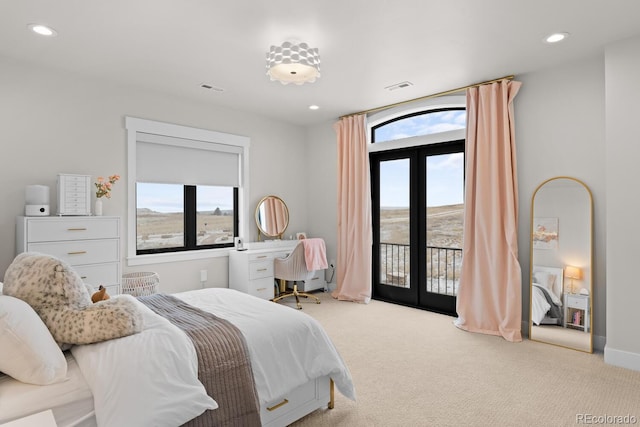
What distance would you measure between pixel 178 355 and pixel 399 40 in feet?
8.93

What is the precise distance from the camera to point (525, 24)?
262 centimetres

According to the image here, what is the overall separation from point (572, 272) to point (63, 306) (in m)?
3.89

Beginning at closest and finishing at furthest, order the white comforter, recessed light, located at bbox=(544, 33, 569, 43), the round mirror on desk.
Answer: the white comforter
recessed light, located at bbox=(544, 33, 569, 43)
the round mirror on desk

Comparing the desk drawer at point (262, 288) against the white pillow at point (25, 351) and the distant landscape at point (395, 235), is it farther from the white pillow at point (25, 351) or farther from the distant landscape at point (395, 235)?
the white pillow at point (25, 351)

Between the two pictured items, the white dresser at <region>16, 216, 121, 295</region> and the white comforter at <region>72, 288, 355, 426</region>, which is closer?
the white comforter at <region>72, 288, 355, 426</region>

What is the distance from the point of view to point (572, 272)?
10.8 ft

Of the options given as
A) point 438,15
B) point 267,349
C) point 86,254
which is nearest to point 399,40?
point 438,15

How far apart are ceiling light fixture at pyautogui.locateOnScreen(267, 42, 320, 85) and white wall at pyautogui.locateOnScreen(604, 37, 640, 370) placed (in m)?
2.46

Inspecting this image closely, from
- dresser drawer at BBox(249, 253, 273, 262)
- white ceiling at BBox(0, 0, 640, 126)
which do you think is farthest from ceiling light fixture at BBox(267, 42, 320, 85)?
dresser drawer at BBox(249, 253, 273, 262)

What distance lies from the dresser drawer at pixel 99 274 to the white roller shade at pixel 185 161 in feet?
3.80

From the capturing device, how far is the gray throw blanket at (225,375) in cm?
164

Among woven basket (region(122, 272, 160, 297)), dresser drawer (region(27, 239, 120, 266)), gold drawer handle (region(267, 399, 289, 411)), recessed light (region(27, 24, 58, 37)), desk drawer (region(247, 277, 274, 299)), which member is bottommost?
gold drawer handle (region(267, 399, 289, 411))

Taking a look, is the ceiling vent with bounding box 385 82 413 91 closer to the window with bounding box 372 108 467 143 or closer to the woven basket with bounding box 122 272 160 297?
the window with bounding box 372 108 467 143

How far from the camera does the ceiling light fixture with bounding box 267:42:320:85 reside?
2633mm
